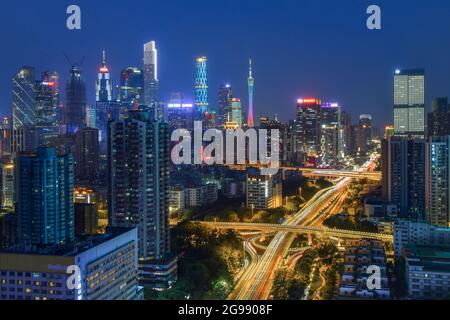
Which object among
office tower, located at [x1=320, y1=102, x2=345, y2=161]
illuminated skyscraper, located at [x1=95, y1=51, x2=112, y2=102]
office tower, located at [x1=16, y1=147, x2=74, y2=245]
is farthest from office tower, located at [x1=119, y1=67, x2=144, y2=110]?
office tower, located at [x1=16, y1=147, x2=74, y2=245]

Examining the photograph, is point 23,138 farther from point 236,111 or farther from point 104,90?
point 236,111

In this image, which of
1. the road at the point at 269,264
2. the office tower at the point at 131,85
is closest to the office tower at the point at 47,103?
the office tower at the point at 131,85

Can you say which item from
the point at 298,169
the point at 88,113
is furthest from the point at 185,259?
the point at 88,113

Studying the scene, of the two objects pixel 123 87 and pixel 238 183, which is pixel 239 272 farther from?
pixel 123 87

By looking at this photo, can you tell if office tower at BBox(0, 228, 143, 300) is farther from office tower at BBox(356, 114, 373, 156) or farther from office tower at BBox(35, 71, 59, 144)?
office tower at BBox(356, 114, 373, 156)
